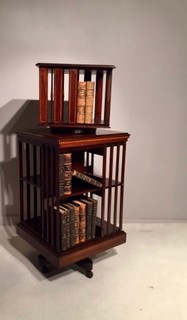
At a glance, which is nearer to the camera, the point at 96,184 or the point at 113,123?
the point at 96,184

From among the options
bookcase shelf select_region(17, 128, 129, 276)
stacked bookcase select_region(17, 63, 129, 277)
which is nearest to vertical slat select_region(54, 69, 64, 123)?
stacked bookcase select_region(17, 63, 129, 277)

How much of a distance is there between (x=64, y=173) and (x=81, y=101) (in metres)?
0.42

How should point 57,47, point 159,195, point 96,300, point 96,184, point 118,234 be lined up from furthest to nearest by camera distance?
point 159,195
point 57,47
point 118,234
point 96,184
point 96,300

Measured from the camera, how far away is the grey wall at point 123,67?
2.02m

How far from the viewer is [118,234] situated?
5.73 ft

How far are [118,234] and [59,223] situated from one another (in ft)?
1.49

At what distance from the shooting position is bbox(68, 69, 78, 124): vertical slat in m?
1.50

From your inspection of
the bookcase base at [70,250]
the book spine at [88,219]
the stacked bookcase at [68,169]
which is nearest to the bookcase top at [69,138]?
the stacked bookcase at [68,169]

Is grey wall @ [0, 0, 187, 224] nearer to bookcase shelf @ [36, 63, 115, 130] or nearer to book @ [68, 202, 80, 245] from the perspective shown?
bookcase shelf @ [36, 63, 115, 130]

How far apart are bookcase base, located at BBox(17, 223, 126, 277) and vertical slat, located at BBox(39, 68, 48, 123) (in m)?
0.72

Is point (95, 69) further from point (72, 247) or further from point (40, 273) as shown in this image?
point (40, 273)

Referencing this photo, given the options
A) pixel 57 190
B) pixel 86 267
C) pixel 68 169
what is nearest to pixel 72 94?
pixel 68 169

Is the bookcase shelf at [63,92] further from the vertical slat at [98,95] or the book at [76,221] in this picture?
the book at [76,221]

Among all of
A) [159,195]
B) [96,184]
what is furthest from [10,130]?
[159,195]
